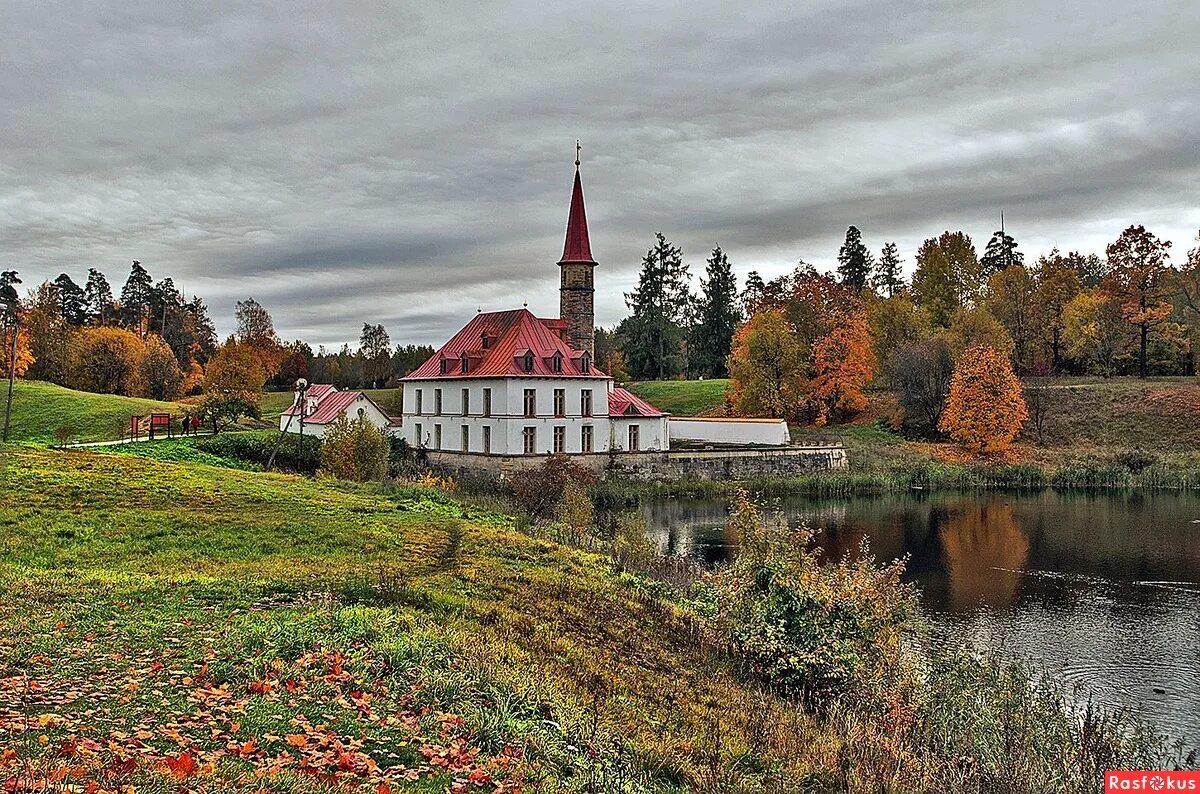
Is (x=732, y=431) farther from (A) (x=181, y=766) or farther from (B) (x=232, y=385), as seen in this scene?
(A) (x=181, y=766)

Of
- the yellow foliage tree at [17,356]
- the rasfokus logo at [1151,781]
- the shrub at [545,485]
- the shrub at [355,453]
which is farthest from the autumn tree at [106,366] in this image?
the rasfokus logo at [1151,781]

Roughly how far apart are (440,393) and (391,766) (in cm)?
4199

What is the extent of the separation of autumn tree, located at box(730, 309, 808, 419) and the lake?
58.7 ft

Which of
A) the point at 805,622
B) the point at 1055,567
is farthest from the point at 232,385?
the point at 805,622

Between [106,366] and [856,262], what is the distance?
201 feet

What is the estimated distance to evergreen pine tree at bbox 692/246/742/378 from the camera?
82500 mm

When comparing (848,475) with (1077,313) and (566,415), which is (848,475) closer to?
(566,415)

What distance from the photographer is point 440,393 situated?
4847 centimetres

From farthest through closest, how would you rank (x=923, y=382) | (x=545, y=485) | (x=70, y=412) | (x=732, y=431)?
(x=923, y=382) < (x=732, y=431) < (x=70, y=412) < (x=545, y=485)

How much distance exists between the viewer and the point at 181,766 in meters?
6.26

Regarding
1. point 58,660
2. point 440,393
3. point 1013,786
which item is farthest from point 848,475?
point 58,660

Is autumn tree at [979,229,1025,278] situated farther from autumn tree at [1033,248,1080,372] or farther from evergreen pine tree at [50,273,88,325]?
evergreen pine tree at [50,273,88,325]

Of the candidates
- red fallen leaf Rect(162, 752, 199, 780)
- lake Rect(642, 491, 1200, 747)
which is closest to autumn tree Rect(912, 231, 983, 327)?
lake Rect(642, 491, 1200, 747)

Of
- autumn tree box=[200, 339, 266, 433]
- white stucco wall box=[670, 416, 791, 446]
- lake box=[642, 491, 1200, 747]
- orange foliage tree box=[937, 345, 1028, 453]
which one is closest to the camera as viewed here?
lake box=[642, 491, 1200, 747]
